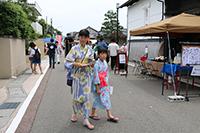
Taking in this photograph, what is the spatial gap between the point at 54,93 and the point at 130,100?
2.76 m

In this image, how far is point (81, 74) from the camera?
21.3ft

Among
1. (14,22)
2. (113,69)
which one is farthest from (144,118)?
(113,69)

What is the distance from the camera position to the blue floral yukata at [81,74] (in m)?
6.49

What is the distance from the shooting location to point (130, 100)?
30.9 feet

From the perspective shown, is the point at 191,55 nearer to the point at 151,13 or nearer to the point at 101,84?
the point at 101,84

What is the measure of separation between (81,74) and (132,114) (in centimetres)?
185

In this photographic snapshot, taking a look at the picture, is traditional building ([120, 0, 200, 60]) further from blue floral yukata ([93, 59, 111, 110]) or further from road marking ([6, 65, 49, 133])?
blue floral yukata ([93, 59, 111, 110])

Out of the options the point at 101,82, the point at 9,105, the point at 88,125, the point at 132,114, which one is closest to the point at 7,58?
the point at 9,105

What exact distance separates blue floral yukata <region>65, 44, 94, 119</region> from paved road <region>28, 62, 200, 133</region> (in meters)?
0.56

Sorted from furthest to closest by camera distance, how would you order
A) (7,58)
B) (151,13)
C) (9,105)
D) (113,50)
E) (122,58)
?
1. (151,13)
2. (113,50)
3. (122,58)
4. (7,58)
5. (9,105)

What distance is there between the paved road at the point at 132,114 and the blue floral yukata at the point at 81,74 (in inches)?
21.9

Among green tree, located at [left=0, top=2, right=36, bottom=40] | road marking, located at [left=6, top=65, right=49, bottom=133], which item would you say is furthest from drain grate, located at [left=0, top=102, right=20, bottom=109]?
green tree, located at [left=0, top=2, right=36, bottom=40]

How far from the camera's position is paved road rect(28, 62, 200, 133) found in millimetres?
6363

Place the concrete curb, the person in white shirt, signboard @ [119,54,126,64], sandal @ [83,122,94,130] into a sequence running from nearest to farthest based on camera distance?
sandal @ [83,122,94,130] → the concrete curb → signboard @ [119,54,126,64] → the person in white shirt
